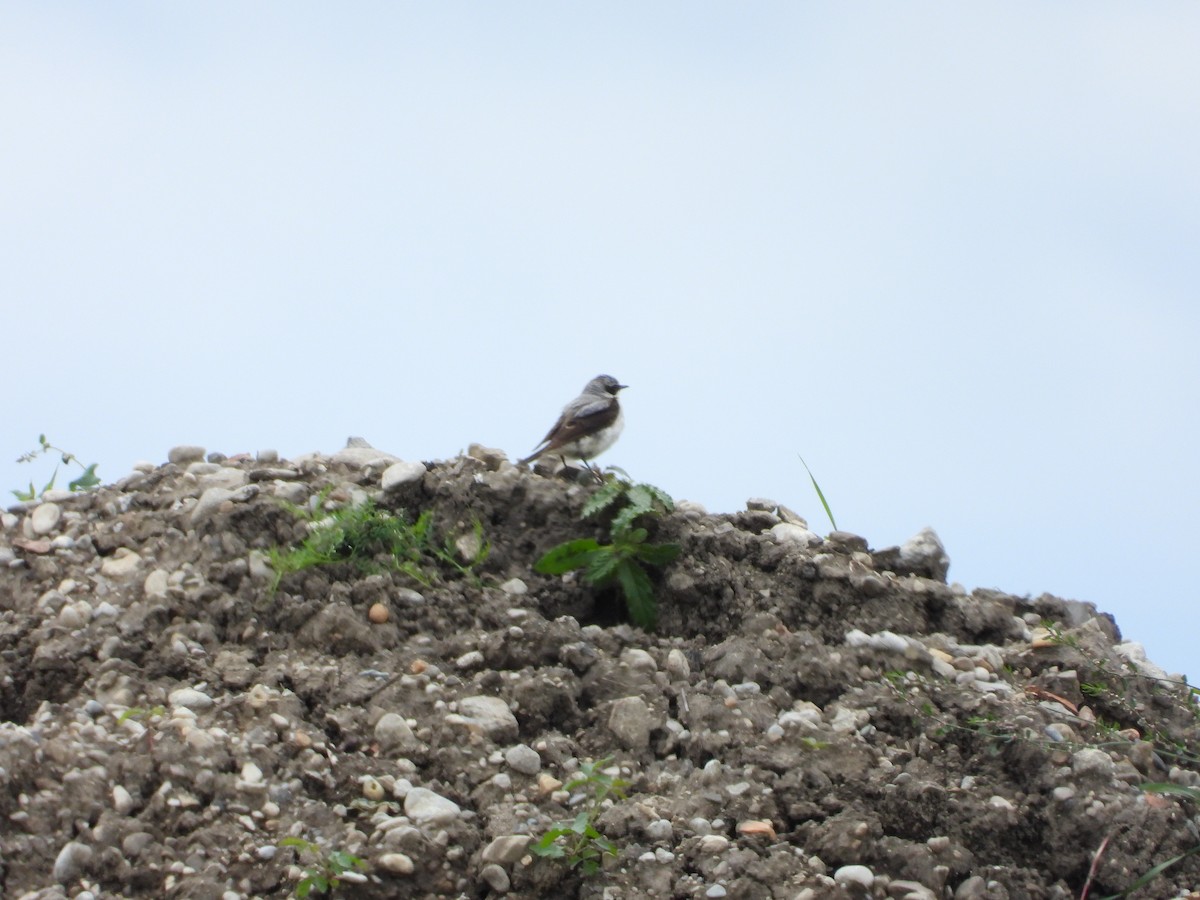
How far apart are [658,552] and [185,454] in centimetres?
301

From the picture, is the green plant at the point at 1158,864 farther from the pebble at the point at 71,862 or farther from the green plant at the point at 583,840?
the pebble at the point at 71,862

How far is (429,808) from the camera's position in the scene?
16.9ft

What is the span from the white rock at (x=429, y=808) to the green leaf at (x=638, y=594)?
1.64 m

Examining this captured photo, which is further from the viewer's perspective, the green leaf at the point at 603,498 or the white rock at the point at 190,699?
the green leaf at the point at 603,498

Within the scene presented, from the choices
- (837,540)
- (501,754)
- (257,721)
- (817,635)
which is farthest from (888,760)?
(257,721)

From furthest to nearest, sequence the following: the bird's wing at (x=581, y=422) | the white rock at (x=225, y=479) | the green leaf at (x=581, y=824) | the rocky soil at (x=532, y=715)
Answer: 1. the bird's wing at (x=581, y=422)
2. the white rock at (x=225, y=479)
3. the rocky soil at (x=532, y=715)
4. the green leaf at (x=581, y=824)

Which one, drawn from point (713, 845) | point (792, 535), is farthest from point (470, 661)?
point (792, 535)

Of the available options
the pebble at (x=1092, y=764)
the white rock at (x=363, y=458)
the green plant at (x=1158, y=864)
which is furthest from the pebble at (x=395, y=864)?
the white rock at (x=363, y=458)

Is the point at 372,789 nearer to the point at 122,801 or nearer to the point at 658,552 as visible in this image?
the point at 122,801

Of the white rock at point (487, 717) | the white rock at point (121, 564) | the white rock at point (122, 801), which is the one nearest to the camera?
the white rock at point (122, 801)

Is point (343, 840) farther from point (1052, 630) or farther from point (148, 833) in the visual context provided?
point (1052, 630)

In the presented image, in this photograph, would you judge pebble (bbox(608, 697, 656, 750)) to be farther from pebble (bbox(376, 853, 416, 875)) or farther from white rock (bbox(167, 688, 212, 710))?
white rock (bbox(167, 688, 212, 710))

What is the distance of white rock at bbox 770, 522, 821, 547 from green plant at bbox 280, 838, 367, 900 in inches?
119

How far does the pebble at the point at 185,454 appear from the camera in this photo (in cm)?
809
